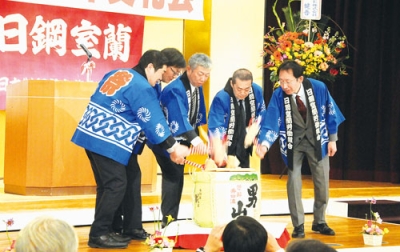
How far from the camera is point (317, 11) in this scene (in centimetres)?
791

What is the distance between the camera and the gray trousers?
5742mm


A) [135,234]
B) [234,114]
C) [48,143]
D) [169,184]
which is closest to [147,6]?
[48,143]

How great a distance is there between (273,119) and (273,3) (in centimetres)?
392

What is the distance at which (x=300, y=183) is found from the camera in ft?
18.9

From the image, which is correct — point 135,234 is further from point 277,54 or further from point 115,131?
point 277,54

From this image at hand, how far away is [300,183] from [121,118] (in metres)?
1.68

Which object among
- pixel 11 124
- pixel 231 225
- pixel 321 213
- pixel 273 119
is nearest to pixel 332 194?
pixel 321 213

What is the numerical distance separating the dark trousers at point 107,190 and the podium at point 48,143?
4.53ft

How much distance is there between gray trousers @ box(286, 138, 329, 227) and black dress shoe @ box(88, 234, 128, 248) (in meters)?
1.50

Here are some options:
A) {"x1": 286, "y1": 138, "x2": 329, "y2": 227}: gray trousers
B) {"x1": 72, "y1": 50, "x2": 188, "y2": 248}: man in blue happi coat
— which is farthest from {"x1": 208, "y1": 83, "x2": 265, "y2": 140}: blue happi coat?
{"x1": 72, "y1": 50, "x2": 188, "y2": 248}: man in blue happi coat

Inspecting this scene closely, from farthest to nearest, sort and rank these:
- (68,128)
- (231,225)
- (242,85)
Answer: (68,128) → (242,85) → (231,225)

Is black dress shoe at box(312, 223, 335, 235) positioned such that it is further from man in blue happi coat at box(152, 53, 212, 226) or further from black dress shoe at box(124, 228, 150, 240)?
black dress shoe at box(124, 228, 150, 240)

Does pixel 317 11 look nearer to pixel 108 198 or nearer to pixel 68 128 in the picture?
pixel 68 128

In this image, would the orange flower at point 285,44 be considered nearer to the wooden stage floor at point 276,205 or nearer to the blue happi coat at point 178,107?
the wooden stage floor at point 276,205
